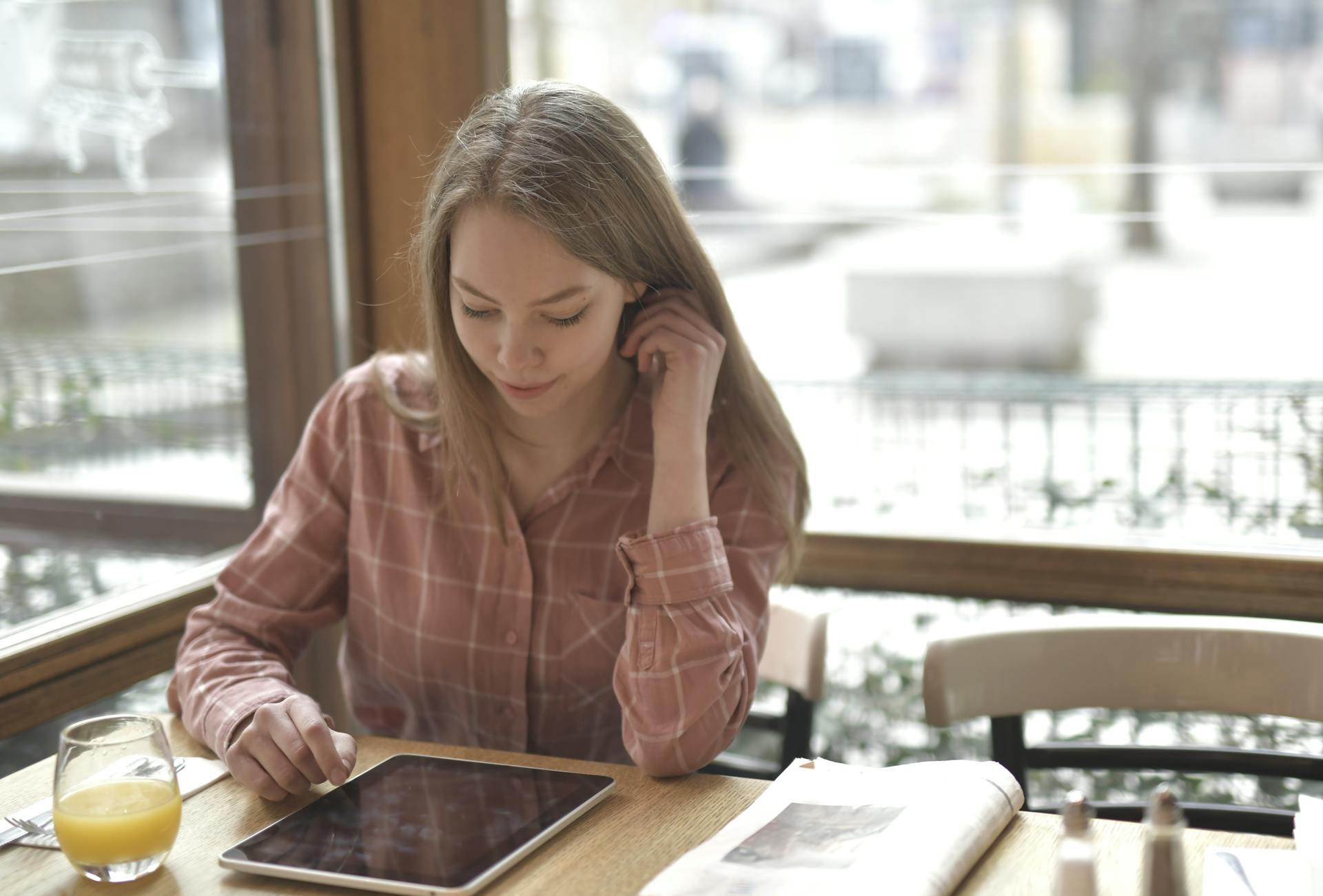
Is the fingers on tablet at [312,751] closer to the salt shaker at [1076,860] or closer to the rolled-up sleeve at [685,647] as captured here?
the rolled-up sleeve at [685,647]

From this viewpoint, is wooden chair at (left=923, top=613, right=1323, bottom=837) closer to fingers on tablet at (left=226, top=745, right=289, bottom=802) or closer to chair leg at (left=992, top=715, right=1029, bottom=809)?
chair leg at (left=992, top=715, right=1029, bottom=809)

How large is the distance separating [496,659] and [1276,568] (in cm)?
109

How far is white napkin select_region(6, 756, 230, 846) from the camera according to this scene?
3.81 ft

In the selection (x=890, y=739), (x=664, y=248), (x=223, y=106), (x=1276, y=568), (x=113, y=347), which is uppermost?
(x=223, y=106)

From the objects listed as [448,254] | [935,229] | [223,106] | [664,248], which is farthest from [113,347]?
[935,229]

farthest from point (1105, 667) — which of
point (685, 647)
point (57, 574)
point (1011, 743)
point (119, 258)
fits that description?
point (119, 258)

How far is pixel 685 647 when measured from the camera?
4.31ft

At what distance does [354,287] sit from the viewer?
7.34 feet

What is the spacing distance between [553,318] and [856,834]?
23.5 inches

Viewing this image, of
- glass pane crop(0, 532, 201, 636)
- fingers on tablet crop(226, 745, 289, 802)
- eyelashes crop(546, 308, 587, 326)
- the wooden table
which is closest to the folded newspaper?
the wooden table

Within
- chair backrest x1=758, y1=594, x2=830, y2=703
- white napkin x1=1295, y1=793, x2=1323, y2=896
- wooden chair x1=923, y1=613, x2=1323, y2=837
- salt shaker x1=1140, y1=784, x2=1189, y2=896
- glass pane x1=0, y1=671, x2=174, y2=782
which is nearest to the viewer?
salt shaker x1=1140, y1=784, x2=1189, y2=896

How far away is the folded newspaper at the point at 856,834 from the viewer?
95 cm

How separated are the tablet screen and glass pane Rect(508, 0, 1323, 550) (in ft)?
3.23

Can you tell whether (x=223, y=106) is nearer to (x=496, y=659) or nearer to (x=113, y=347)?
(x=113, y=347)
